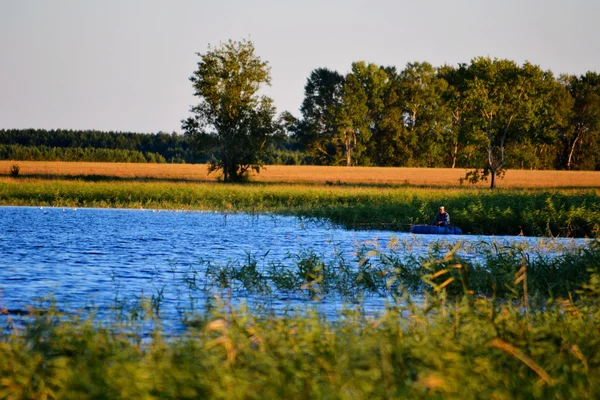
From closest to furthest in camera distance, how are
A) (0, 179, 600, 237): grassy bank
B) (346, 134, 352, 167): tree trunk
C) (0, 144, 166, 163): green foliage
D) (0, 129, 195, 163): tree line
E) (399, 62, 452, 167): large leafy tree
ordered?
(0, 179, 600, 237): grassy bank
(346, 134, 352, 167): tree trunk
(399, 62, 452, 167): large leafy tree
(0, 144, 166, 163): green foliage
(0, 129, 195, 163): tree line

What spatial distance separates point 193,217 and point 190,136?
2938cm

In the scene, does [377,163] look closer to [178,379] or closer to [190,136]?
[190,136]

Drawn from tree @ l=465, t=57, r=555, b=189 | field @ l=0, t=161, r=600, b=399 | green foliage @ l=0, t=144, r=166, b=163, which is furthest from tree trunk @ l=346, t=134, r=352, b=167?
field @ l=0, t=161, r=600, b=399

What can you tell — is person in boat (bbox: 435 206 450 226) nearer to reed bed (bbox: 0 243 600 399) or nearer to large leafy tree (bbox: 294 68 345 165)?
reed bed (bbox: 0 243 600 399)

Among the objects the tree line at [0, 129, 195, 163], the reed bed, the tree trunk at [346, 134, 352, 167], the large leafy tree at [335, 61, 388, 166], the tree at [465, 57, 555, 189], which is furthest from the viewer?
the tree line at [0, 129, 195, 163]

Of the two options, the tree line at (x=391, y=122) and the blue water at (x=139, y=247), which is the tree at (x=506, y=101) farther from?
the blue water at (x=139, y=247)

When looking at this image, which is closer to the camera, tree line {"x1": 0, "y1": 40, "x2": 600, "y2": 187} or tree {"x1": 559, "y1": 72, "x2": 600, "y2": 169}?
tree line {"x1": 0, "y1": 40, "x2": 600, "y2": 187}

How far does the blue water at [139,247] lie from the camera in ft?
43.1

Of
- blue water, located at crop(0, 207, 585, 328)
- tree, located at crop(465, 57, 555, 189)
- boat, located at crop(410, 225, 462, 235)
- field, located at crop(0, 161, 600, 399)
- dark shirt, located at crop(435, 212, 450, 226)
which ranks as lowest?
blue water, located at crop(0, 207, 585, 328)

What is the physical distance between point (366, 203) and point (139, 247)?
16.5m

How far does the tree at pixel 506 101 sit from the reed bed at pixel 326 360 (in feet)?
149

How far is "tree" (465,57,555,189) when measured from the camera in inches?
→ 2073

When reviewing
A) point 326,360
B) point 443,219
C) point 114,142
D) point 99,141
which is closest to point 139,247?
point 443,219

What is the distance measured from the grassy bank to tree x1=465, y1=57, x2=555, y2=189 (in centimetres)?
1490
